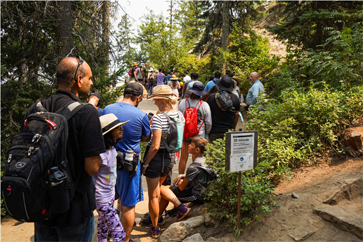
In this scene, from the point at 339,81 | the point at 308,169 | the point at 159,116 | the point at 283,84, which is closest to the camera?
the point at 159,116

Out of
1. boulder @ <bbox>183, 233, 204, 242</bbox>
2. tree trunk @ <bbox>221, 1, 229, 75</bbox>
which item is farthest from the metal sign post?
tree trunk @ <bbox>221, 1, 229, 75</bbox>

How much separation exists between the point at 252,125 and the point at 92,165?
384cm

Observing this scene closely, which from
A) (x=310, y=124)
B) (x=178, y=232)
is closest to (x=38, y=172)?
(x=178, y=232)

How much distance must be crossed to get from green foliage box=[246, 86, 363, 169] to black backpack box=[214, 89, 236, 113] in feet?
1.73

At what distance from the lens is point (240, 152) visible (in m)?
3.26

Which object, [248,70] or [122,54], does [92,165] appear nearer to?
[122,54]

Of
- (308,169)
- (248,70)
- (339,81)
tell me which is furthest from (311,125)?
(248,70)

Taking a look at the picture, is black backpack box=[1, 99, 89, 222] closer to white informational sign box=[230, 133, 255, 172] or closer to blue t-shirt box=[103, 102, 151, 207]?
blue t-shirt box=[103, 102, 151, 207]

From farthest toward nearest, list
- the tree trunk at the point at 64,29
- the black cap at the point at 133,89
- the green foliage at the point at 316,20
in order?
1. the green foliage at the point at 316,20
2. the tree trunk at the point at 64,29
3. the black cap at the point at 133,89

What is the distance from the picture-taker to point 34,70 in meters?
6.70

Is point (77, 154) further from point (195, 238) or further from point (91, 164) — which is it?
point (195, 238)

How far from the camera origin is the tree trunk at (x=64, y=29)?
6473 millimetres

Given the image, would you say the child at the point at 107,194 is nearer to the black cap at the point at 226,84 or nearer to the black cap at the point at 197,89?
the black cap at the point at 197,89

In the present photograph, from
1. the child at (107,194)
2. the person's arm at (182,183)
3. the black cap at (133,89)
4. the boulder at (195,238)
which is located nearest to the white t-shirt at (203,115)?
the person's arm at (182,183)
